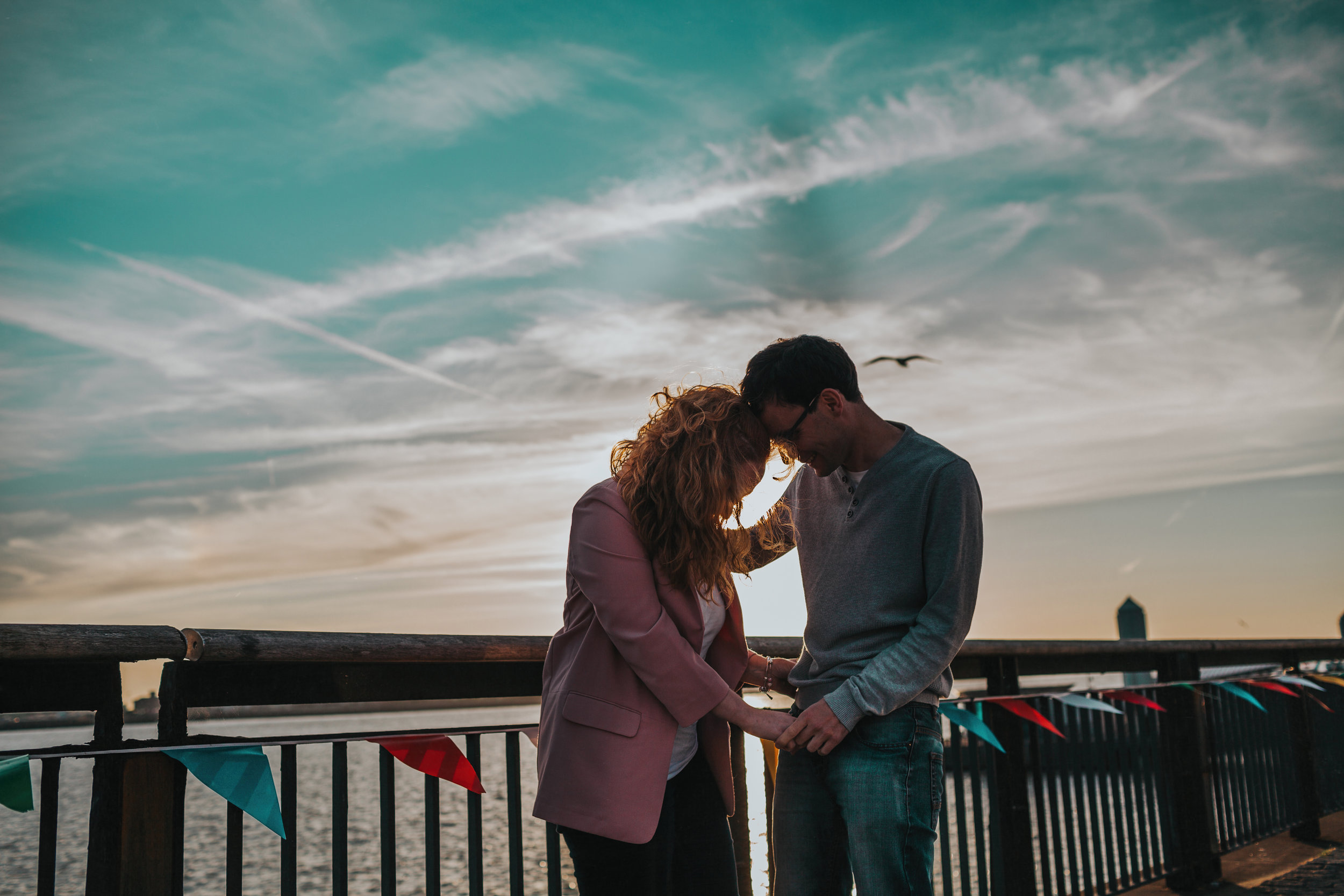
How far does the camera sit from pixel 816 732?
79.4 inches

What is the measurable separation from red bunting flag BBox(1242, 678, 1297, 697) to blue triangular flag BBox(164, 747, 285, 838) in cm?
567

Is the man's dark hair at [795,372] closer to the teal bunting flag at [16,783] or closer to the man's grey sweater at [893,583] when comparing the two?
the man's grey sweater at [893,583]

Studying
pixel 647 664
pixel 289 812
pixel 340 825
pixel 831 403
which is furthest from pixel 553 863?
pixel 831 403

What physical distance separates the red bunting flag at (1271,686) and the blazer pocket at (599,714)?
17.1 feet

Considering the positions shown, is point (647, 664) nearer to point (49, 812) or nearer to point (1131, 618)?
point (49, 812)

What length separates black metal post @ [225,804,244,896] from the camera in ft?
6.32

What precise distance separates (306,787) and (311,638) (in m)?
31.4

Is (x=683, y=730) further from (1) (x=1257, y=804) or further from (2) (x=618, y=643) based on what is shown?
(1) (x=1257, y=804)

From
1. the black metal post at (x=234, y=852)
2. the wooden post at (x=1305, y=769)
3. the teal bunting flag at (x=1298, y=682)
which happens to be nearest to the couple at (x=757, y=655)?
the black metal post at (x=234, y=852)

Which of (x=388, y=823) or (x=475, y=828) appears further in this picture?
(x=475, y=828)

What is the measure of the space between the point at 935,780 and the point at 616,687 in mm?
800

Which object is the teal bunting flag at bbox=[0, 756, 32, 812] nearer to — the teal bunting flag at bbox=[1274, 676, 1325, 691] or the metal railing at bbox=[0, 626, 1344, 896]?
the metal railing at bbox=[0, 626, 1344, 896]

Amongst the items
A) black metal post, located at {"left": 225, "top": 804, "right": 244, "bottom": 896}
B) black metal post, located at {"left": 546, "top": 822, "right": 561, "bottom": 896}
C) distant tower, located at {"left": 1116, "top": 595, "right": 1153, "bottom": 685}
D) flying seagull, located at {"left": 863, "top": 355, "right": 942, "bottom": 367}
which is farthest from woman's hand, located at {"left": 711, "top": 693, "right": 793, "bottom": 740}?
distant tower, located at {"left": 1116, "top": 595, "right": 1153, "bottom": 685}

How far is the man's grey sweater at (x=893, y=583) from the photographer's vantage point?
6.64ft
